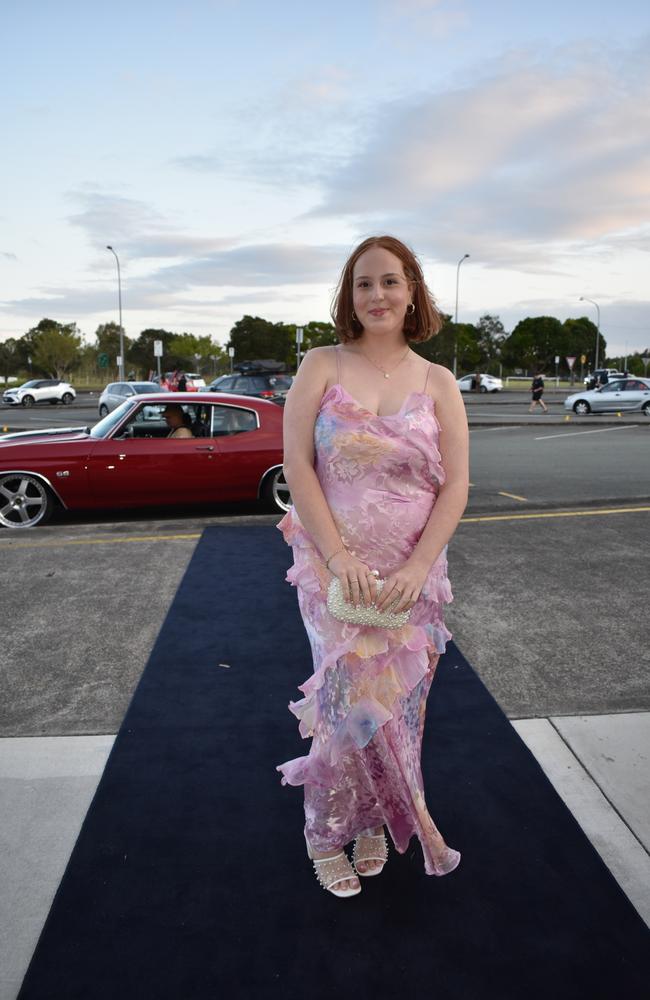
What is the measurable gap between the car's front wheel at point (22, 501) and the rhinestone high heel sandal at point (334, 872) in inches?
231

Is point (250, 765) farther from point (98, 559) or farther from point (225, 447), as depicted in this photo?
point (225, 447)

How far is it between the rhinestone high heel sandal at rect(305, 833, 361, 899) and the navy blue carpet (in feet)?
0.09

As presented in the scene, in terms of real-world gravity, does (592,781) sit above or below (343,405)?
below

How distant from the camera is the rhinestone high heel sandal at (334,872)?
2.23m

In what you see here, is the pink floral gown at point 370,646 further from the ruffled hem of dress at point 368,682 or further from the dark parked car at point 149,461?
the dark parked car at point 149,461

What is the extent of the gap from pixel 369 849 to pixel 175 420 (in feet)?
20.0

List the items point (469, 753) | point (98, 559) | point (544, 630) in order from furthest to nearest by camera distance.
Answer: point (98, 559) < point (544, 630) < point (469, 753)

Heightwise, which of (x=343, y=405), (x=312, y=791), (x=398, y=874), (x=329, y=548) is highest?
(x=343, y=405)

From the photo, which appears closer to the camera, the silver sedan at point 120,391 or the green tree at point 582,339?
the silver sedan at point 120,391

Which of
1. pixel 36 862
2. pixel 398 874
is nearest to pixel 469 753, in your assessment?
pixel 398 874

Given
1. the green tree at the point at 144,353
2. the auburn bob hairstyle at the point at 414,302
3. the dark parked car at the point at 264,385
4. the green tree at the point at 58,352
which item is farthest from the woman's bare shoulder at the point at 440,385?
the green tree at the point at 144,353

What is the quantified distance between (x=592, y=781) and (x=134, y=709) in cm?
189

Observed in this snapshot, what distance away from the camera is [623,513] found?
7.49m

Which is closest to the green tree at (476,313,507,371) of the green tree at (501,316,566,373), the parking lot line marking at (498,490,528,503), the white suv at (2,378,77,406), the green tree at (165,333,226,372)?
the green tree at (501,316,566,373)
